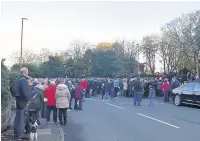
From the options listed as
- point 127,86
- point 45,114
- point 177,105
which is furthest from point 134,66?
point 45,114

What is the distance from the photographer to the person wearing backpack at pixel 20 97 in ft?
29.4

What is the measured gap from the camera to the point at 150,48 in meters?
78.4

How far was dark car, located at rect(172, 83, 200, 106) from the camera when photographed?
21.0 metres

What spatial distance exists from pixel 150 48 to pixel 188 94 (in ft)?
189

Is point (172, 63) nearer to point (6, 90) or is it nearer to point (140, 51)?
point (140, 51)

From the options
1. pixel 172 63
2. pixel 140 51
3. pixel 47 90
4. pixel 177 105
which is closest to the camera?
pixel 47 90

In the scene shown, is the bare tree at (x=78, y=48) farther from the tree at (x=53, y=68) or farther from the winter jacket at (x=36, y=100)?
the winter jacket at (x=36, y=100)

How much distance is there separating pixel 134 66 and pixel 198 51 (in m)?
26.0

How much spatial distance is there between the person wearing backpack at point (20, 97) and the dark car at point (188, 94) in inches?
540

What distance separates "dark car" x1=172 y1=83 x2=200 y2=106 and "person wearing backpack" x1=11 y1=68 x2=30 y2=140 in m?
13.7

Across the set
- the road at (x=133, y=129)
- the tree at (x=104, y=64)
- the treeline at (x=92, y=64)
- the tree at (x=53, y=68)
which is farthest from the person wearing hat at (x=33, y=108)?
the tree at (x=104, y=64)

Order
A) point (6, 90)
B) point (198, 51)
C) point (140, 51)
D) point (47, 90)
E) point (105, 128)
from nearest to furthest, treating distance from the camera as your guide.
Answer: point (6, 90) → point (105, 128) → point (47, 90) → point (198, 51) → point (140, 51)

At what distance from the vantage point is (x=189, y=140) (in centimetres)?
993

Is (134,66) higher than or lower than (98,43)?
lower
